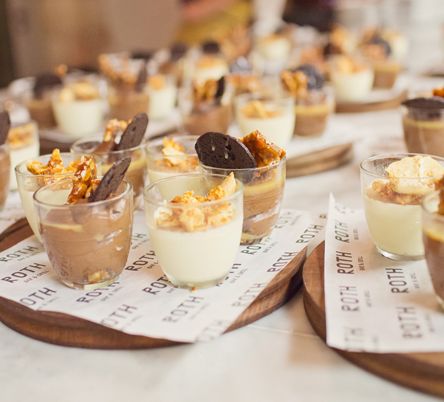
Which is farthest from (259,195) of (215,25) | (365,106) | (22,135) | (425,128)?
(215,25)

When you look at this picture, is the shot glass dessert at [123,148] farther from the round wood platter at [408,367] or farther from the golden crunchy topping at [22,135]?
the round wood platter at [408,367]

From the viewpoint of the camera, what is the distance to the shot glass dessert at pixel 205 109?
2637 mm

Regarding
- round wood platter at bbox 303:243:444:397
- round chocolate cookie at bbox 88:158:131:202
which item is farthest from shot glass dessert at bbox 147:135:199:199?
round wood platter at bbox 303:243:444:397

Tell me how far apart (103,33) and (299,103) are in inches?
175

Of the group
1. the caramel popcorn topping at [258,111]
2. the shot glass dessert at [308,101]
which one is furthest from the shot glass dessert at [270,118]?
the shot glass dessert at [308,101]

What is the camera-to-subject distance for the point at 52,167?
5.55 ft

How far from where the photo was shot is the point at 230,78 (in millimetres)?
3258

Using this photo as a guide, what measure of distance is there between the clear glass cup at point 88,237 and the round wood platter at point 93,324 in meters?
0.13

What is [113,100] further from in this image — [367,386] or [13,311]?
[367,386]

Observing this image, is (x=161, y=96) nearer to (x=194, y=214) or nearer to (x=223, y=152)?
(x=223, y=152)

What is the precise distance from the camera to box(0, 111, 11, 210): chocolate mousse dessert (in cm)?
197

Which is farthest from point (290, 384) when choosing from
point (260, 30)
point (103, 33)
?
point (103, 33)

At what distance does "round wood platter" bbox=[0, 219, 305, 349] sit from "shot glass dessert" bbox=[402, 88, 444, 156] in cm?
96

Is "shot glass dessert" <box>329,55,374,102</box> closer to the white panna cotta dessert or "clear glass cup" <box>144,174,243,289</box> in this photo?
the white panna cotta dessert
